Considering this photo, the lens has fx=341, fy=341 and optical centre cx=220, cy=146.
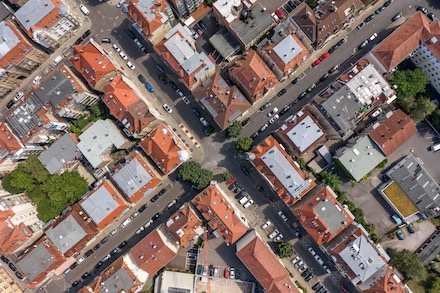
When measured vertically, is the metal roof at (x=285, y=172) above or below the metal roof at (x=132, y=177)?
below

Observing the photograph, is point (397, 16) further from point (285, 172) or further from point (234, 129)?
point (234, 129)

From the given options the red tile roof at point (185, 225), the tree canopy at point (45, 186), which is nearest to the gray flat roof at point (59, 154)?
the tree canopy at point (45, 186)

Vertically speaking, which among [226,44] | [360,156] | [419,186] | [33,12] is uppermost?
[33,12]

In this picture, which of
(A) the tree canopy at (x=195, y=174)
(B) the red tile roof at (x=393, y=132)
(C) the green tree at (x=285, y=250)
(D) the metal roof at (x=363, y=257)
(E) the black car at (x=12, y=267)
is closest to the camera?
(D) the metal roof at (x=363, y=257)

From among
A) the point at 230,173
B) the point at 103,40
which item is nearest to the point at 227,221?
the point at 230,173

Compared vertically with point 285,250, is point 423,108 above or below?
above

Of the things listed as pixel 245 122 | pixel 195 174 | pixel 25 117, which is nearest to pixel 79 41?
pixel 25 117

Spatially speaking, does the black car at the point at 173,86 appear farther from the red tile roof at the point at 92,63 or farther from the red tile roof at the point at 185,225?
the red tile roof at the point at 185,225

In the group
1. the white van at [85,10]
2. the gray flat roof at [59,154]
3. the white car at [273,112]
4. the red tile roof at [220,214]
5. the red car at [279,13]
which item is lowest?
the red tile roof at [220,214]
